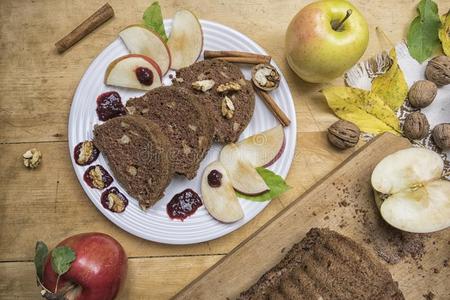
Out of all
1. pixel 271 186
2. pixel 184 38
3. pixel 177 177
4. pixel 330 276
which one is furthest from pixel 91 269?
pixel 184 38

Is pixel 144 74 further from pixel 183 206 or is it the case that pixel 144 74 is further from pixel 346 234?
pixel 346 234

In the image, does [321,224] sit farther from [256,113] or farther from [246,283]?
[256,113]

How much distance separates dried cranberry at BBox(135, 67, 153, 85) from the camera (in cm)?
246

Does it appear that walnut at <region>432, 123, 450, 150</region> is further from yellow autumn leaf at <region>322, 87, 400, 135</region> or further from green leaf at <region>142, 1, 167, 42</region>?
green leaf at <region>142, 1, 167, 42</region>

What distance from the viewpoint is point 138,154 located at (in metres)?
2.38

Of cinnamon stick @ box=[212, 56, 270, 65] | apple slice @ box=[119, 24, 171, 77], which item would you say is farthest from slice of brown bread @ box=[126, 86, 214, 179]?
cinnamon stick @ box=[212, 56, 270, 65]

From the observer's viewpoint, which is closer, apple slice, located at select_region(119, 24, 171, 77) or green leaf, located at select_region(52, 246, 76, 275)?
green leaf, located at select_region(52, 246, 76, 275)

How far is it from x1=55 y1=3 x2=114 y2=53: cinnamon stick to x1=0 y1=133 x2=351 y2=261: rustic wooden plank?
478 millimetres

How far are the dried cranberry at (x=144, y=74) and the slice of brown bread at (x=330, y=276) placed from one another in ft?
3.40

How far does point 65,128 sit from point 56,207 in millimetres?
381

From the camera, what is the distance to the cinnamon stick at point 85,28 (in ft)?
8.45

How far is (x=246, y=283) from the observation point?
2.42 metres

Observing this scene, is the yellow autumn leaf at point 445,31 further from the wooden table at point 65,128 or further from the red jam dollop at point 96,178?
the red jam dollop at point 96,178

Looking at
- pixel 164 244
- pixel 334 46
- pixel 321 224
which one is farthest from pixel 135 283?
pixel 334 46
